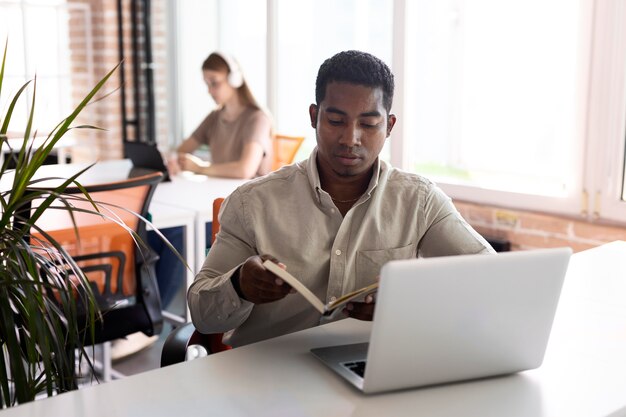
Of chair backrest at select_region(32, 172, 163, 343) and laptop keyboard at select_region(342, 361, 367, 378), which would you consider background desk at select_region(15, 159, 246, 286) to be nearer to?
chair backrest at select_region(32, 172, 163, 343)

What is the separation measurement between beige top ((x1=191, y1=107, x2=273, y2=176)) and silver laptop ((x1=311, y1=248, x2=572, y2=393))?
2.54 m

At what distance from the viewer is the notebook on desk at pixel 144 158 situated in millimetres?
3516

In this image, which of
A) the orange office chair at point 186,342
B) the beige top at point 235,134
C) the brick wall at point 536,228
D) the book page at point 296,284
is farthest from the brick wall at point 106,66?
the book page at point 296,284

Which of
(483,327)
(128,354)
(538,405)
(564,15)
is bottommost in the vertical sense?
(128,354)

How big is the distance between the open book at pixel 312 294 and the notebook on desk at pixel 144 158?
2228 mm

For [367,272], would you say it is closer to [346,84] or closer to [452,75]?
[346,84]

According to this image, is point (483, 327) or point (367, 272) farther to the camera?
point (367, 272)

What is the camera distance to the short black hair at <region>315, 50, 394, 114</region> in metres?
1.75

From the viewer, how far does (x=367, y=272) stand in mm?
1791

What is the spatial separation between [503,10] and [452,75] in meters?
0.37

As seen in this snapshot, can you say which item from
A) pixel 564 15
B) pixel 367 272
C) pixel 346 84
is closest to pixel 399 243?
pixel 367 272

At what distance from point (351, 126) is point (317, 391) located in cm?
63

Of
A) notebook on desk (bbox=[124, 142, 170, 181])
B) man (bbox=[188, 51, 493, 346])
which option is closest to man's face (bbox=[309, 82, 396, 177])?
man (bbox=[188, 51, 493, 346])

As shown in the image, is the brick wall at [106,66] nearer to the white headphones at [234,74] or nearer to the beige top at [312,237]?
the white headphones at [234,74]
